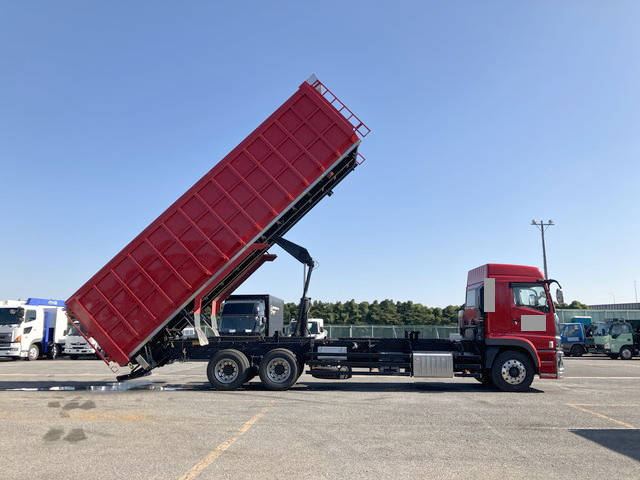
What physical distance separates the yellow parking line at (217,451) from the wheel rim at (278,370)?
11.6 ft

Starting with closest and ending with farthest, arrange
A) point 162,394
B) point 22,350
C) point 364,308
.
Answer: point 162,394
point 22,350
point 364,308

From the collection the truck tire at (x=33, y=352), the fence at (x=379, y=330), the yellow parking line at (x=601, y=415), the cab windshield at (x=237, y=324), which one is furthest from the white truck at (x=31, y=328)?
the yellow parking line at (x=601, y=415)

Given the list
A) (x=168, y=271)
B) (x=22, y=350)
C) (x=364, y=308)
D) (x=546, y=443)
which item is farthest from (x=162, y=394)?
(x=364, y=308)

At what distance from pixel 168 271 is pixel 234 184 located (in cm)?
255

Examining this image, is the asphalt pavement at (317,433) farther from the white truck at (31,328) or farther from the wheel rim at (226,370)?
the white truck at (31,328)

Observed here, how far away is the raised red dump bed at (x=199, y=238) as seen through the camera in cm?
1159

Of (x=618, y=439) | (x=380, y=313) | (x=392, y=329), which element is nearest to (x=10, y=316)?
(x=392, y=329)

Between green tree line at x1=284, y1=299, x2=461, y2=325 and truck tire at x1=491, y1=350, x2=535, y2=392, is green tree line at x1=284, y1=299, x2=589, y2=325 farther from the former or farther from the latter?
truck tire at x1=491, y1=350, x2=535, y2=392

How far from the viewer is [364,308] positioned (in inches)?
1761

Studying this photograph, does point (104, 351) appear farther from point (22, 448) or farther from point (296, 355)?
point (22, 448)

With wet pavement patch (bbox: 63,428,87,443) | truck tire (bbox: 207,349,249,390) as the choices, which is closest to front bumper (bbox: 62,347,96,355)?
truck tire (bbox: 207,349,249,390)

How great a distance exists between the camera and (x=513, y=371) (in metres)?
12.3

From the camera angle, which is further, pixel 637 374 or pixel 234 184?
pixel 637 374

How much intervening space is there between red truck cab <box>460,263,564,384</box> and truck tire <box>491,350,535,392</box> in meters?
0.02
